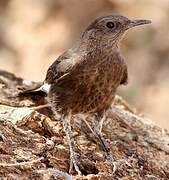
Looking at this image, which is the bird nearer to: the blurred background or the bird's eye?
the bird's eye

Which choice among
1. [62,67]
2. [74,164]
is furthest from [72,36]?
[74,164]

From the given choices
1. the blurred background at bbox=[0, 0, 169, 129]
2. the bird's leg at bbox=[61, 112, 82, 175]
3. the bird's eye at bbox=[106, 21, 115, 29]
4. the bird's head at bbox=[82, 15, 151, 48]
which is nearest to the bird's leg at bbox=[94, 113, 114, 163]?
the bird's leg at bbox=[61, 112, 82, 175]

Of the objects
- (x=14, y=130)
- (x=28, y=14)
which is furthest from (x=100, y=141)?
(x=28, y=14)

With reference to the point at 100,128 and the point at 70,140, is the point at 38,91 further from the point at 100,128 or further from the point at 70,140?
the point at 70,140

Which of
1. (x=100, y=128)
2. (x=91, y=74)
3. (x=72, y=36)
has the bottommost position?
(x=100, y=128)

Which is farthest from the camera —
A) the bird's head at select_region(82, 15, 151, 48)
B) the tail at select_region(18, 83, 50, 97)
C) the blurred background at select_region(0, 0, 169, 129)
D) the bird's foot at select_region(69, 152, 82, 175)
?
the blurred background at select_region(0, 0, 169, 129)

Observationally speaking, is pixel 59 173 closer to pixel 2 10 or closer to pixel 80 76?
pixel 80 76
